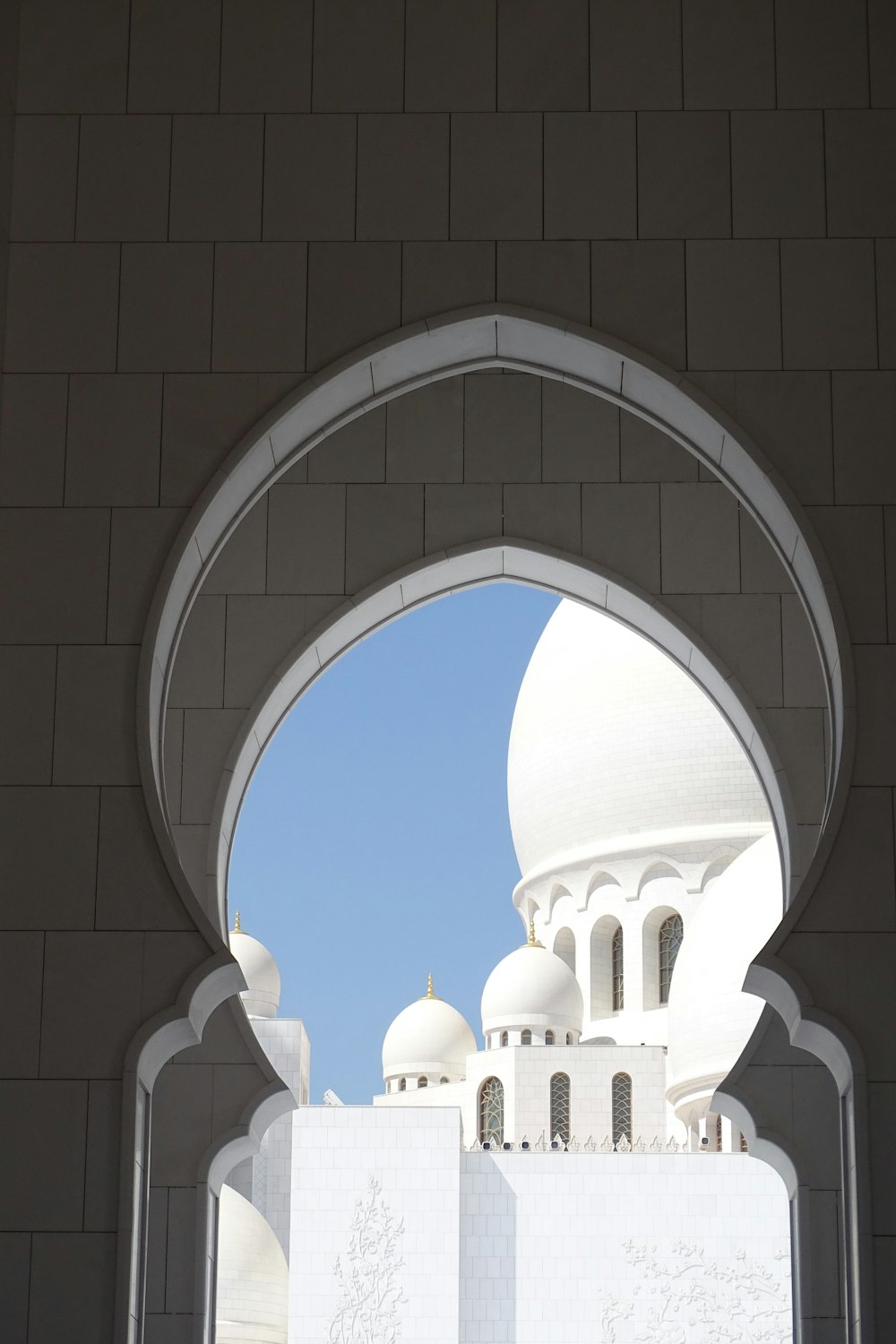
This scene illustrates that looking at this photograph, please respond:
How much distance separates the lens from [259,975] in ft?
108

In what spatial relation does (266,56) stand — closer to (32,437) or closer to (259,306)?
(259,306)

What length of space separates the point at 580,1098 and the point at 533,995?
2963mm

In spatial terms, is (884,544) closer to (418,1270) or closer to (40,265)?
(40,265)

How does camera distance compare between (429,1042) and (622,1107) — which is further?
(429,1042)

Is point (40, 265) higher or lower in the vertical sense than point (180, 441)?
higher

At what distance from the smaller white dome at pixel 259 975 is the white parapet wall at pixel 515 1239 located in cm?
479

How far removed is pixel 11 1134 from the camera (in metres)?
5.18

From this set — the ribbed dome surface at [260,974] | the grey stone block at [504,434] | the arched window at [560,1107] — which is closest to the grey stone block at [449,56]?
the grey stone block at [504,434]

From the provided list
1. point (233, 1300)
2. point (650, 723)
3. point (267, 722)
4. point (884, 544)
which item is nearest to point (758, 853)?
point (650, 723)

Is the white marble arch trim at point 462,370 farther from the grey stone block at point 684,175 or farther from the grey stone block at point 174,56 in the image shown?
the grey stone block at point 174,56

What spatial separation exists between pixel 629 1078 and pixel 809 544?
29.1m

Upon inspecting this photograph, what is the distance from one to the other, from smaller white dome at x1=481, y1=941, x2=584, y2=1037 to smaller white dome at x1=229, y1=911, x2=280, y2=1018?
4.98 m

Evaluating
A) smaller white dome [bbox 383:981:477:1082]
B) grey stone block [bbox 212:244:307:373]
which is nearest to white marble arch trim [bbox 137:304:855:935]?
grey stone block [bbox 212:244:307:373]

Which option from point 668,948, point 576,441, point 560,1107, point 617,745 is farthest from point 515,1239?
point 576,441
